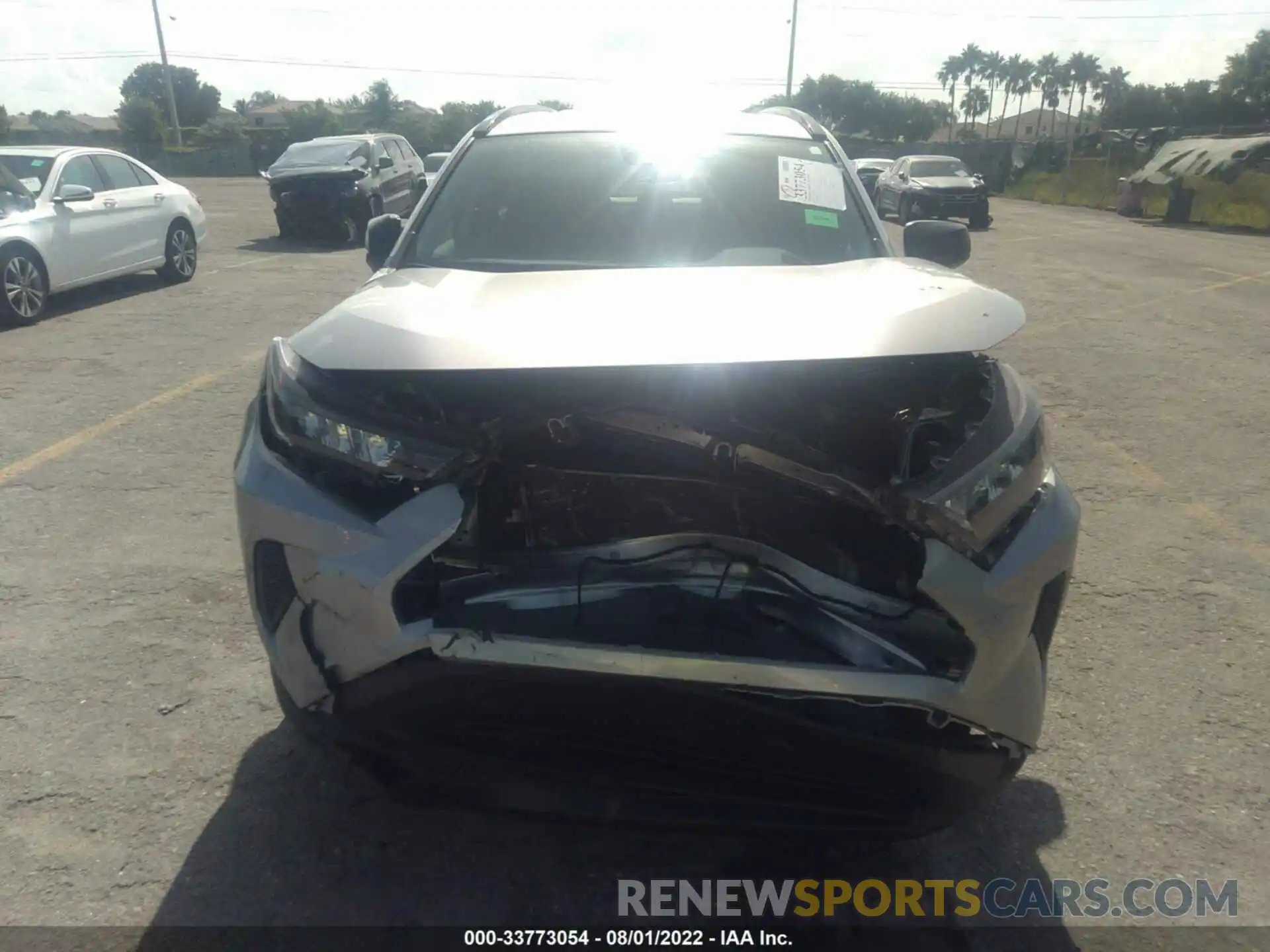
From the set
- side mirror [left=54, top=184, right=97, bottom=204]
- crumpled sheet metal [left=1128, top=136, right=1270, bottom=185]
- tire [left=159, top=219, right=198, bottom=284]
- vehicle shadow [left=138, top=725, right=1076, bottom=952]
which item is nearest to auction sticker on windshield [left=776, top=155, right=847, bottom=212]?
vehicle shadow [left=138, top=725, right=1076, bottom=952]

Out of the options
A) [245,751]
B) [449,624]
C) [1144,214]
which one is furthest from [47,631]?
[1144,214]

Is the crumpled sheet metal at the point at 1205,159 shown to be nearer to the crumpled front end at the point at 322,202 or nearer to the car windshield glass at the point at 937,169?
the car windshield glass at the point at 937,169

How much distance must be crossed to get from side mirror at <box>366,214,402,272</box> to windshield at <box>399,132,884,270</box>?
0.31 metres

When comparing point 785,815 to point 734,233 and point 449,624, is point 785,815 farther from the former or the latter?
point 734,233

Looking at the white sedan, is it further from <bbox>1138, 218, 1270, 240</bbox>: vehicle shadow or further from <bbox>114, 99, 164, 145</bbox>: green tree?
<bbox>114, 99, 164, 145</bbox>: green tree

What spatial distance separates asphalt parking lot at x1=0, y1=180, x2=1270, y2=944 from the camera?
242 cm

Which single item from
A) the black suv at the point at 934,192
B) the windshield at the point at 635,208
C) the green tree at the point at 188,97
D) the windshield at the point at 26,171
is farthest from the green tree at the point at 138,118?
the windshield at the point at 635,208

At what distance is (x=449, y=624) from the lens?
204 centimetres

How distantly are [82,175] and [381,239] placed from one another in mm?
7662

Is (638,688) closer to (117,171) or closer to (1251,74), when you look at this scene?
(117,171)

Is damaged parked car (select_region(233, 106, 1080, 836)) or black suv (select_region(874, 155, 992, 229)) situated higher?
damaged parked car (select_region(233, 106, 1080, 836))

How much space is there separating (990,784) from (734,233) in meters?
2.16

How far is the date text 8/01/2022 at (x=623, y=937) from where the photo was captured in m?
2.26

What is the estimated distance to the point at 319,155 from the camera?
52.2 ft
